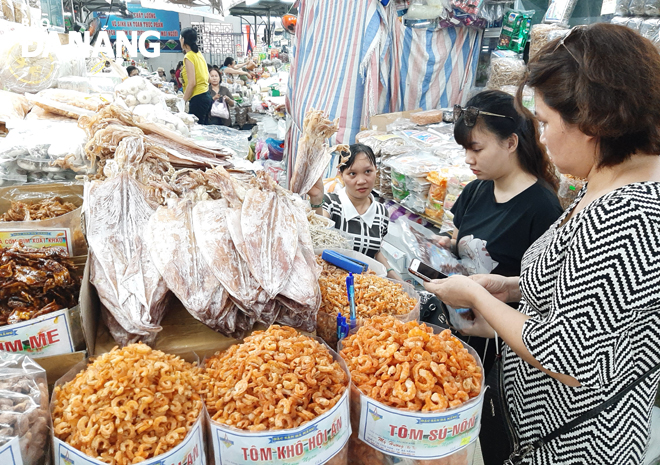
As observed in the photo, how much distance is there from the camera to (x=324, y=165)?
61.9 inches

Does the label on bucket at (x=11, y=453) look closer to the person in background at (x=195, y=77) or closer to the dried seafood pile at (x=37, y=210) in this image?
the dried seafood pile at (x=37, y=210)

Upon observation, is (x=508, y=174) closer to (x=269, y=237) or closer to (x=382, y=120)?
(x=269, y=237)

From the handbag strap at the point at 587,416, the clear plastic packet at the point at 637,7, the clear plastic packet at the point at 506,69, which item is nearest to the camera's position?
the handbag strap at the point at 587,416

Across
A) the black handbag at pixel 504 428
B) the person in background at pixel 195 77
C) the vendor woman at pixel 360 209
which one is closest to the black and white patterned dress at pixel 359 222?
the vendor woman at pixel 360 209

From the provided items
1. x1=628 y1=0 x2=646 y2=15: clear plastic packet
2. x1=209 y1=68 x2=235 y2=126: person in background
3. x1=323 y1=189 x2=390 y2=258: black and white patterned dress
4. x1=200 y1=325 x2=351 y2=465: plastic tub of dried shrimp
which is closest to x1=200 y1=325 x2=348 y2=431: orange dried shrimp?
x1=200 y1=325 x2=351 y2=465: plastic tub of dried shrimp

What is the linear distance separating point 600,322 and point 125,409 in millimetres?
896

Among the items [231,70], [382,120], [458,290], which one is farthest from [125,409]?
[231,70]

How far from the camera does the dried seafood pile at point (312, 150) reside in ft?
4.91

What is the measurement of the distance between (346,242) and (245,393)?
0.97m

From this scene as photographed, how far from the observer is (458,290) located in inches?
47.9

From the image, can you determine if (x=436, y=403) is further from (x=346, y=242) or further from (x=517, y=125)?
(x=517, y=125)

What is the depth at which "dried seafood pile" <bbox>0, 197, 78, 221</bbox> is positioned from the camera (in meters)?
1.42

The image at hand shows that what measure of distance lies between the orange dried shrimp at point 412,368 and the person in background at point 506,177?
1.05 meters

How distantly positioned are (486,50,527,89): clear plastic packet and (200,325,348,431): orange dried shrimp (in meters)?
3.59
